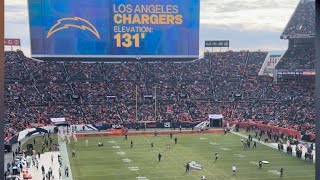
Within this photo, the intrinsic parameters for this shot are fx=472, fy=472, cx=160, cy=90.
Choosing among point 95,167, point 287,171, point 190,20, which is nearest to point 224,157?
point 287,171

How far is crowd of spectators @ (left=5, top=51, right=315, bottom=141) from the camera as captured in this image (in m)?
29.2

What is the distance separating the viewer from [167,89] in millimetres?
33938

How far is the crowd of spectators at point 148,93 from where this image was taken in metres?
29.2

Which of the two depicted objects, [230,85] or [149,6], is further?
[230,85]

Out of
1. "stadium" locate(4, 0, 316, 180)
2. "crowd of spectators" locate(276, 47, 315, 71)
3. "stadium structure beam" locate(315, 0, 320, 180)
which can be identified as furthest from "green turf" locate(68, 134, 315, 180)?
"crowd of spectators" locate(276, 47, 315, 71)

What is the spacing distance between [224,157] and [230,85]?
54.7 feet

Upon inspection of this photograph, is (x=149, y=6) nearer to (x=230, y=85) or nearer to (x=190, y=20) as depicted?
(x=190, y=20)

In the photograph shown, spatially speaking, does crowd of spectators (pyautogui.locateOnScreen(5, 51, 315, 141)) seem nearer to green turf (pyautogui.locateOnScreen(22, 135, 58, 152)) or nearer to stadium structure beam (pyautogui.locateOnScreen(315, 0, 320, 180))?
green turf (pyautogui.locateOnScreen(22, 135, 58, 152))

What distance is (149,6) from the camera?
30.6m

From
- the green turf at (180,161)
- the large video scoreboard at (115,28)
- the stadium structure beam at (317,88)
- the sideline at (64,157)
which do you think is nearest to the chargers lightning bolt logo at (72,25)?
the large video scoreboard at (115,28)

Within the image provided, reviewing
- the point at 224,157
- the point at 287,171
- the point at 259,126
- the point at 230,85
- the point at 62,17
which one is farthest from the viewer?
the point at 230,85

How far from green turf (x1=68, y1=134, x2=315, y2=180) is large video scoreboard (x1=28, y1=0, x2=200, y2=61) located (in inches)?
312

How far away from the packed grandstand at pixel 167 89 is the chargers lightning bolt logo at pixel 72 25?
4428mm

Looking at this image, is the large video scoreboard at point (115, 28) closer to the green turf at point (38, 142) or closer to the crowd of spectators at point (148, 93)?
the crowd of spectators at point (148, 93)
